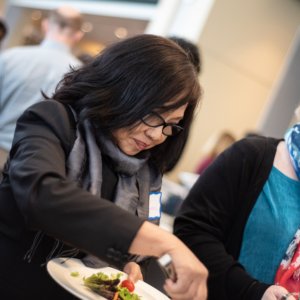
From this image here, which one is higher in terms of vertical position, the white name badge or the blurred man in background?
the white name badge

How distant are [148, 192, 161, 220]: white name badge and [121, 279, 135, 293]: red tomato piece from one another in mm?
211

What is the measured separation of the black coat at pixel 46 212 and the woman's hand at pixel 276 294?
Answer: 21.8 inches

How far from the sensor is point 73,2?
8.30 meters

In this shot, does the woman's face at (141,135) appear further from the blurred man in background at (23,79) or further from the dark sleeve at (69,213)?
the blurred man in background at (23,79)

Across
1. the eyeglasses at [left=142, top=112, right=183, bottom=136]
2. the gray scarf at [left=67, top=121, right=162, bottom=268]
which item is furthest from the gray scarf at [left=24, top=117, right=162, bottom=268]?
the eyeglasses at [left=142, top=112, right=183, bottom=136]

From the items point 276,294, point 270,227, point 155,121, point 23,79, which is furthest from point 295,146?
point 23,79

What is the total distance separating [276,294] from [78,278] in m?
0.56

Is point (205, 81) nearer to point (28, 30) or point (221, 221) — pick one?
point (221, 221)

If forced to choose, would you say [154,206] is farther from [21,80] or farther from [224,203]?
[21,80]

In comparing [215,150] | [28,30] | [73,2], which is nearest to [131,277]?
[215,150]

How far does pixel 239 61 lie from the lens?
5895 millimetres

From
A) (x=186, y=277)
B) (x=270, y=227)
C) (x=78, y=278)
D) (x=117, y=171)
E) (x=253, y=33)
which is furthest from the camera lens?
(x=253, y=33)

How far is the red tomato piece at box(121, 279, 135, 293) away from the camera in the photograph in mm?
1296

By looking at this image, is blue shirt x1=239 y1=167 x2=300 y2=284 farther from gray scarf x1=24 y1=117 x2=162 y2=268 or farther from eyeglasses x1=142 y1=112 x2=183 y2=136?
eyeglasses x1=142 y1=112 x2=183 y2=136
